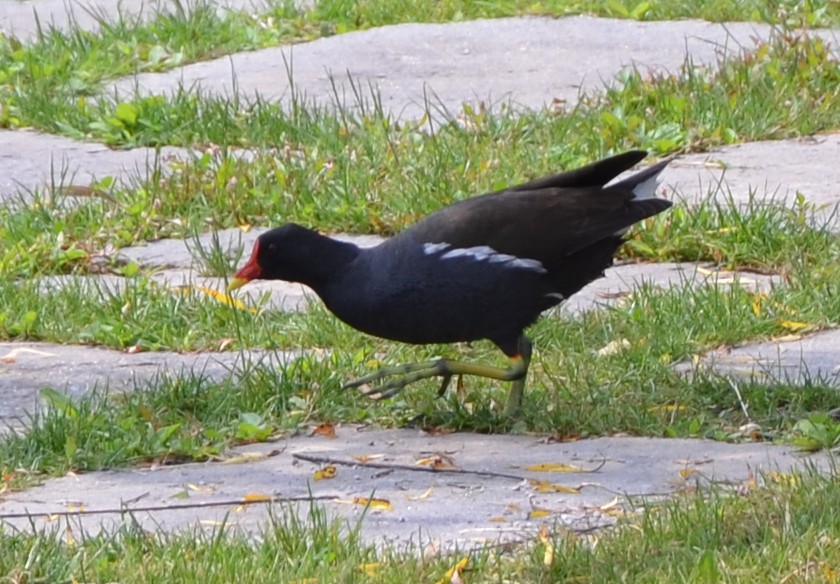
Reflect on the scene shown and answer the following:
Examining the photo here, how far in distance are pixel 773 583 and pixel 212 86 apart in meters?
5.62

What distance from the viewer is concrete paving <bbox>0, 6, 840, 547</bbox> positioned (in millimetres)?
4176

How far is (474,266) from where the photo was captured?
5023 millimetres

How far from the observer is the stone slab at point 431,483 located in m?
4.03

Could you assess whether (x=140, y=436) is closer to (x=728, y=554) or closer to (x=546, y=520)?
(x=546, y=520)

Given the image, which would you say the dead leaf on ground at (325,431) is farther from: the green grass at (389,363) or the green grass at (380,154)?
the green grass at (380,154)

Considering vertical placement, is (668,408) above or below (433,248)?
below

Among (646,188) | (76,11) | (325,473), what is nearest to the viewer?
(325,473)

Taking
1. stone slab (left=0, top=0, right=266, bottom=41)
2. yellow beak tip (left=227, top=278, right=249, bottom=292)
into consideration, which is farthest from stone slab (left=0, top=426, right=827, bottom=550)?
stone slab (left=0, top=0, right=266, bottom=41)

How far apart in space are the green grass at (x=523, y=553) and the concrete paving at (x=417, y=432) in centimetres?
18

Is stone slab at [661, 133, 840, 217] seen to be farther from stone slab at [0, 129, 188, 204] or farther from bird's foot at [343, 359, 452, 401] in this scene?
stone slab at [0, 129, 188, 204]

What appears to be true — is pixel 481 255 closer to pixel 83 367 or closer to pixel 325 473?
pixel 325 473

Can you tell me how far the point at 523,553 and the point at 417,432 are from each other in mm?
1233

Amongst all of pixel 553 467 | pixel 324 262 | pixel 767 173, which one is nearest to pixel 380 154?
pixel 767 173

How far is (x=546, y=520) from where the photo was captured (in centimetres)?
399
